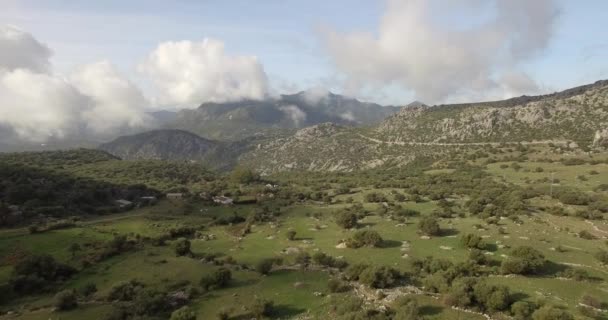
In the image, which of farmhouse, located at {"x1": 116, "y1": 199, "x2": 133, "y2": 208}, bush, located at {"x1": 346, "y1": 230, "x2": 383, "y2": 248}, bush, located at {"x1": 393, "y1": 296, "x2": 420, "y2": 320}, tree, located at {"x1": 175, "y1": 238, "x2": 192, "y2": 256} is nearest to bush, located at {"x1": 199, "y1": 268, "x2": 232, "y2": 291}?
tree, located at {"x1": 175, "y1": 238, "x2": 192, "y2": 256}

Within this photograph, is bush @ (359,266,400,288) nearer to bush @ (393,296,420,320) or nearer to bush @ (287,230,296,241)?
bush @ (393,296,420,320)

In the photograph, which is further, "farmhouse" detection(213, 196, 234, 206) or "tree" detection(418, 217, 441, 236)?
"farmhouse" detection(213, 196, 234, 206)

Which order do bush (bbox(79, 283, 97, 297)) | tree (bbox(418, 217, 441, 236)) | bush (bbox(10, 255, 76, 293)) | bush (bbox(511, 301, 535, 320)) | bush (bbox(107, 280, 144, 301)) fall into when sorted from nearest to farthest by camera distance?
1. bush (bbox(511, 301, 535, 320))
2. bush (bbox(107, 280, 144, 301))
3. bush (bbox(79, 283, 97, 297))
4. bush (bbox(10, 255, 76, 293))
5. tree (bbox(418, 217, 441, 236))

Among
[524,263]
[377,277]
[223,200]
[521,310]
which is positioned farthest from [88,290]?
[223,200]

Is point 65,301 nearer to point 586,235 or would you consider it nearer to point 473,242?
point 473,242

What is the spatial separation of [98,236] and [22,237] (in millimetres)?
10681

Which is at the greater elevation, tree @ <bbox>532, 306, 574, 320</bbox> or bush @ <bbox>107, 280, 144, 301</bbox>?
bush @ <bbox>107, 280, 144, 301</bbox>

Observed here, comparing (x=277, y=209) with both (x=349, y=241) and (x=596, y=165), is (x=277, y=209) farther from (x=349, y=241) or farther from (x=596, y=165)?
(x=596, y=165)

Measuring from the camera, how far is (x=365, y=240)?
51.1 metres

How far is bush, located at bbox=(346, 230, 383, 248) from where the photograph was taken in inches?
1999

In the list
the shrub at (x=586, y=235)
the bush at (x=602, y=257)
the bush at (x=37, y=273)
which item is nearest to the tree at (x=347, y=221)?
the shrub at (x=586, y=235)

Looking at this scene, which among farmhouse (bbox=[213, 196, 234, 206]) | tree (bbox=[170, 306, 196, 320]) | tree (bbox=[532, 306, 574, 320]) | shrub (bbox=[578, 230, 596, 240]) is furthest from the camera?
farmhouse (bbox=[213, 196, 234, 206])

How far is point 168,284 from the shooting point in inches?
1651

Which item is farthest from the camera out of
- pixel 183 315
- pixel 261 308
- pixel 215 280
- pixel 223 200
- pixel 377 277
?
pixel 223 200
